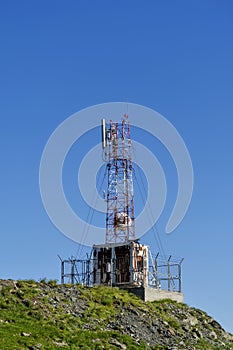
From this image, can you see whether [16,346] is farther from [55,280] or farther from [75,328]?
[55,280]

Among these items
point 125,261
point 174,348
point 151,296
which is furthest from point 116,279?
point 174,348

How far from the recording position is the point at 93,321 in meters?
38.5

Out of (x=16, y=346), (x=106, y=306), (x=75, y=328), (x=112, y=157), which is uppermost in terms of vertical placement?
(x=112, y=157)

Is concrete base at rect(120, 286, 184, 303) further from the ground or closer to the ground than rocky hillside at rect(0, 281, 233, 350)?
further from the ground

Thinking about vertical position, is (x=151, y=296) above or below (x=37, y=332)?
above

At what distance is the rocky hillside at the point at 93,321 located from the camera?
3375cm

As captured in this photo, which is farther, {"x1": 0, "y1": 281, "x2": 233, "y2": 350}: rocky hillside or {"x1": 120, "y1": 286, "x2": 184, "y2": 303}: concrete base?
{"x1": 120, "y1": 286, "x2": 184, "y2": 303}: concrete base

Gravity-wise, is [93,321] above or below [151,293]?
below

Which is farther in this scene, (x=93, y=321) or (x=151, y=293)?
(x=151, y=293)

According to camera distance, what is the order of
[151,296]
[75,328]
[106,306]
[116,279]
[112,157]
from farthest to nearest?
1. [112,157]
2. [116,279]
3. [151,296]
4. [106,306]
5. [75,328]

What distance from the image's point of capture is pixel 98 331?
37219 millimetres

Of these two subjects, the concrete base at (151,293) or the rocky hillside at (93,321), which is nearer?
the rocky hillside at (93,321)

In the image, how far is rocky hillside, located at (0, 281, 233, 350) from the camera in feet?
111

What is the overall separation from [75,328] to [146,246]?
1773cm
